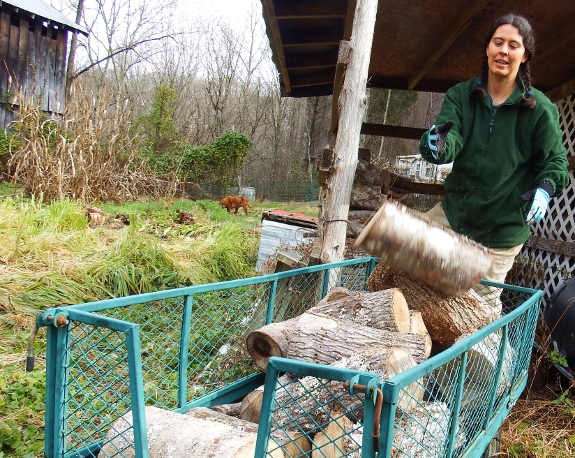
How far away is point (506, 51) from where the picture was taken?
8.44 ft

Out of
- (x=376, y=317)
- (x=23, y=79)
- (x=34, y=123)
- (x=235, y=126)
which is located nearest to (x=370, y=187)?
(x=376, y=317)

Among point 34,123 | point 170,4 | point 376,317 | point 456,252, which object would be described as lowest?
point 376,317

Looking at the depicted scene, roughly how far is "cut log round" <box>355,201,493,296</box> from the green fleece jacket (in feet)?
1.84

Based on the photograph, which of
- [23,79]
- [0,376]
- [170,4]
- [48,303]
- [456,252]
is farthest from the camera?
[170,4]

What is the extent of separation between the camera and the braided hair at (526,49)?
8.42 feet

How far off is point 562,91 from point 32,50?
14.1m

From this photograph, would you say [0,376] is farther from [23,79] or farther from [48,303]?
[23,79]

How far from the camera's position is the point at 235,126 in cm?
2672

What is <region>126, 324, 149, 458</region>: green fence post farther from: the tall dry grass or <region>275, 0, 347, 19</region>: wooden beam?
the tall dry grass

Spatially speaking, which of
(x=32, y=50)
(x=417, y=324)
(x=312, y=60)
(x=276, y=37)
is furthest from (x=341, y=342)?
(x=32, y=50)

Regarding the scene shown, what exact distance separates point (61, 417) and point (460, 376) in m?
1.32

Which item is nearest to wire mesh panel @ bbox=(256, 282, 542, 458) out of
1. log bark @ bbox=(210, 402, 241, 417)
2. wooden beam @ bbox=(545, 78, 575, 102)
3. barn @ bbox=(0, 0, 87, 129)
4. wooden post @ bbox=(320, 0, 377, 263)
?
log bark @ bbox=(210, 402, 241, 417)

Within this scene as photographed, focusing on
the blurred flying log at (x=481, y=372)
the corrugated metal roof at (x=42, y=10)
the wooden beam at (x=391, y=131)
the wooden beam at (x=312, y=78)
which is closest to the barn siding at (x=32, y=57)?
the corrugated metal roof at (x=42, y=10)

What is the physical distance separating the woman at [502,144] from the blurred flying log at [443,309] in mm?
496
